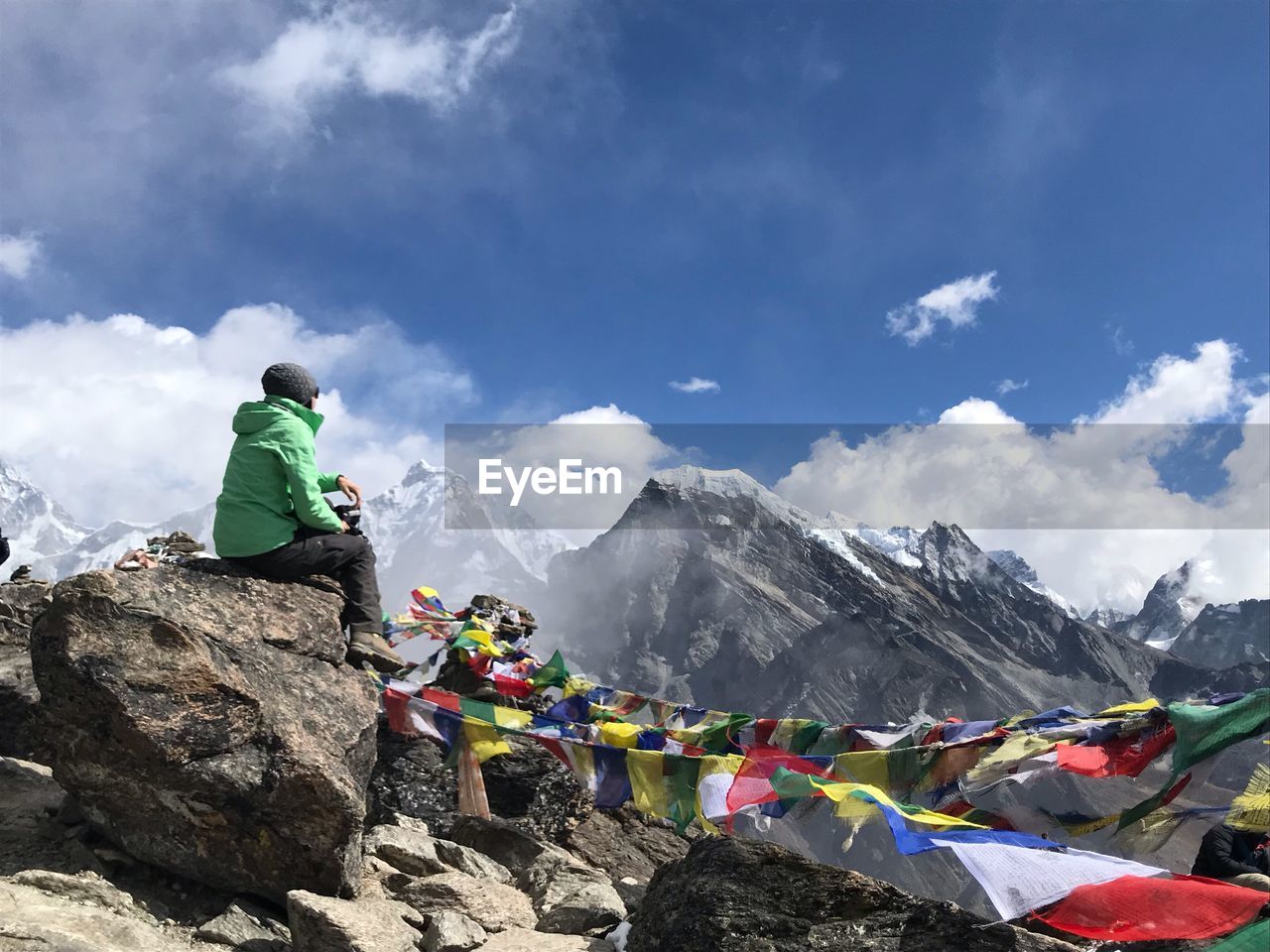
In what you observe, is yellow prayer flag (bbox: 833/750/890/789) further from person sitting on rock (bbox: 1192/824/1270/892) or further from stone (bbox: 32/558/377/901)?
stone (bbox: 32/558/377/901)

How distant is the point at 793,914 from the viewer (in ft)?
14.6

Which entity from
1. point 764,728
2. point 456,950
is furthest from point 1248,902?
point 764,728

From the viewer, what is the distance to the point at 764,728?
34.9 feet

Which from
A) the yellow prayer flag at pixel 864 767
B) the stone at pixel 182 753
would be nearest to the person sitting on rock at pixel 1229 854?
the yellow prayer flag at pixel 864 767

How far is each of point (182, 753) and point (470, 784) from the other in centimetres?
434

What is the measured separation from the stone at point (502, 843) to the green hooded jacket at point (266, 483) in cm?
378

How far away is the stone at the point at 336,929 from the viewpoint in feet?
16.9

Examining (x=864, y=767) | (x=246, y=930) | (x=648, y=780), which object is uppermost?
(x=864, y=767)

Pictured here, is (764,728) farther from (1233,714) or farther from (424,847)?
(1233,714)

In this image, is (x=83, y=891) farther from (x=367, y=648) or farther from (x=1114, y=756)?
(x=1114, y=756)

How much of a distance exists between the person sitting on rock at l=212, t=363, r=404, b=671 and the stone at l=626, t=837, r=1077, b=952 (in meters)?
3.84

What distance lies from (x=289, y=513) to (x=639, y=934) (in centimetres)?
403

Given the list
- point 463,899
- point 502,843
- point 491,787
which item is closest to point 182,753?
point 463,899

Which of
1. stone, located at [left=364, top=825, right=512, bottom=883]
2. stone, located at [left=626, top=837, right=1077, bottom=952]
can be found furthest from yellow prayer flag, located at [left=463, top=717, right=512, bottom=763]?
stone, located at [left=626, top=837, right=1077, bottom=952]
